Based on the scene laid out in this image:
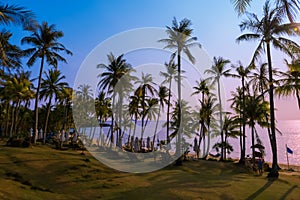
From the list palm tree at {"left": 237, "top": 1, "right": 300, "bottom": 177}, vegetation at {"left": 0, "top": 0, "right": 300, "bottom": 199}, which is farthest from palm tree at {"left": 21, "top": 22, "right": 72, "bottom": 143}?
palm tree at {"left": 237, "top": 1, "right": 300, "bottom": 177}

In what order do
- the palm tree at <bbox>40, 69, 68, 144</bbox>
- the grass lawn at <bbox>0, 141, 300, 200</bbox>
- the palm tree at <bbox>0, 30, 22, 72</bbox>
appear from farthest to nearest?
1. the palm tree at <bbox>40, 69, 68, 144</bbox>
2. the palm tree at <bbox>0, 30, 22, 72</bbox>
3. the grass lawn at <bbox>0, 141, 300, 200</bbox>

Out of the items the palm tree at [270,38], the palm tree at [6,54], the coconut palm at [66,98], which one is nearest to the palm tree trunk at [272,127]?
the palm tree at [270,38]

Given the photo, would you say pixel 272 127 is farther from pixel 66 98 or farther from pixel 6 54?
pixel 66 98

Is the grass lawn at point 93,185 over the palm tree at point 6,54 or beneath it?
beneath

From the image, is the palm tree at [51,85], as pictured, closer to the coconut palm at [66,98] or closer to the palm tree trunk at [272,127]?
the coconut palm at [66,98]

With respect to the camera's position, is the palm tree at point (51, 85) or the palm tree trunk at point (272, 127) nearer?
the palm tree trunk at point (272, 127)

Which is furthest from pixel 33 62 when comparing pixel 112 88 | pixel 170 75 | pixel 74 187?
pixel 74 187

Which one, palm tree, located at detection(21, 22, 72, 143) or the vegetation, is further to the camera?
palm tree, located at detection(21, 22, 72, 143)

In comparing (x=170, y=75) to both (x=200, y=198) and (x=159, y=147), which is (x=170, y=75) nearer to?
(x=159, y=147)

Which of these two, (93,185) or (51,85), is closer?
(93,185)

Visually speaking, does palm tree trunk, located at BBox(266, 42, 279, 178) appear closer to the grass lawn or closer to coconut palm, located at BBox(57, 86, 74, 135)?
the grass lawn

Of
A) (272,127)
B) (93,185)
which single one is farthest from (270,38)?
(93,185)

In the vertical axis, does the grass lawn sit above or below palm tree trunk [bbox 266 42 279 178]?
below

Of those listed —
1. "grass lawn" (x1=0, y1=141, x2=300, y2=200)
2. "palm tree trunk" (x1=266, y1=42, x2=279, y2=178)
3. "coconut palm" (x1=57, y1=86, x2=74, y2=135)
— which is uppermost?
"coconut palm" (x1=57, y1=86, x2=74, y2=135)
